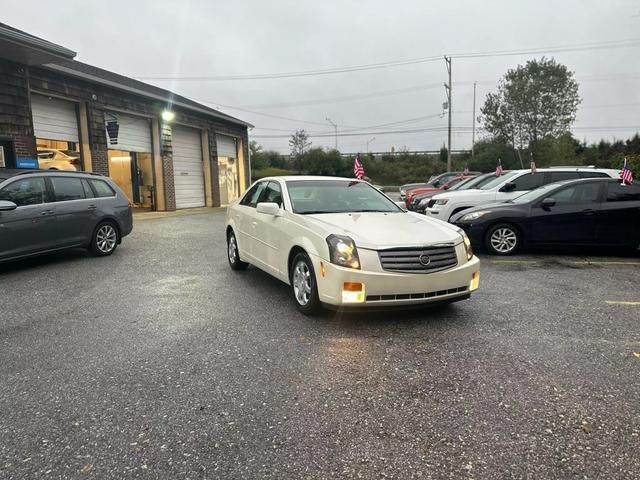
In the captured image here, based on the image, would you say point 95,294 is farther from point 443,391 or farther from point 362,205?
point 443,391

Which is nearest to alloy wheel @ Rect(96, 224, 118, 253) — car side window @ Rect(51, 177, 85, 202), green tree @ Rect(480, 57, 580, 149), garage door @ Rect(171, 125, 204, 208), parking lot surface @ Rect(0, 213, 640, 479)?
car side window @ Rect(51, 177, 85, 202)

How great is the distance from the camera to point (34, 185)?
7.41 m

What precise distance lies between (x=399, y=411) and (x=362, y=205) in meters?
3.20

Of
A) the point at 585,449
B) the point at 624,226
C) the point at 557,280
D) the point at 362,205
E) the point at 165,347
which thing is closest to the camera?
the point at 585,449

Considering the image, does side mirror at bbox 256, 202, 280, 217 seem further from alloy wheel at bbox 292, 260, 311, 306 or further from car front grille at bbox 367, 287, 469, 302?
car front grille at bbox 367, 287, 469, 302

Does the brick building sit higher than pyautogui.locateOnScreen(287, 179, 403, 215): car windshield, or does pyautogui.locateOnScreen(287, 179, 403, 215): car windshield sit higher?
the brick building

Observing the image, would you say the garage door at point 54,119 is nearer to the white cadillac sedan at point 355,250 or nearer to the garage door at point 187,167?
the garage door at point 187,167

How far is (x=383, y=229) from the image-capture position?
4703 millimetres

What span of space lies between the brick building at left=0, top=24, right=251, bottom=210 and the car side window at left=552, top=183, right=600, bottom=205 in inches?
460

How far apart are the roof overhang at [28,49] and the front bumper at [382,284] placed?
9826 mm

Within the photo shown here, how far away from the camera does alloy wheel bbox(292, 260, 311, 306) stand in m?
4.73

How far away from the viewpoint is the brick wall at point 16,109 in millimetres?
11609

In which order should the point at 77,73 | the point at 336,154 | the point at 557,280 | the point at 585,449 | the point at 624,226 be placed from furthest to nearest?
the point at 336,154
the point at 77,73
the point at 624,226
the point at 557,280
the point at 585,449

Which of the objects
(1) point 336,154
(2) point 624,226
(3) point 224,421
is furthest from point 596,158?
(3) point 224,421
